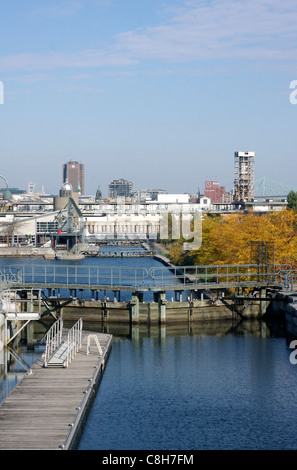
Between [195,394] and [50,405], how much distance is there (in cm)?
452

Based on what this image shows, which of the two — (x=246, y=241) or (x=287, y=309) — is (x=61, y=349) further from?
(x=246, y=241)

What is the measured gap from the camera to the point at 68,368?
2120cm

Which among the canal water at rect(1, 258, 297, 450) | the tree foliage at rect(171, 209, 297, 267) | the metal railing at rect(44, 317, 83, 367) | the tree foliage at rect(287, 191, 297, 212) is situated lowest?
the canal water at rect(1, 258, 297, 450)

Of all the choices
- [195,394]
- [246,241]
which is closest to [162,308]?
[246,241]

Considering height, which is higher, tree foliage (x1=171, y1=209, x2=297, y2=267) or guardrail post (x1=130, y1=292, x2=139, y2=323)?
tree foliage (x1=171, y1=209, x2=297, y2=267)

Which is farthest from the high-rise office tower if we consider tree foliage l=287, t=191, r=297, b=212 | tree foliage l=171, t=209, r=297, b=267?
tree foliage l=171, t=209, r=297, b=267

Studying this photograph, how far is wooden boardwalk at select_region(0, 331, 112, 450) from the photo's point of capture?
49.2 ft

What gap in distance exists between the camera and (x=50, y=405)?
57.2 feet

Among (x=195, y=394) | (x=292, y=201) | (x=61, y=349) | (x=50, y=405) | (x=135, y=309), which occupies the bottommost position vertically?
(x=195, y=394)

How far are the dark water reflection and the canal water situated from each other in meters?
0.02

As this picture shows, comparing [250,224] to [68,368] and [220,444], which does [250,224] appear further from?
[220,444]

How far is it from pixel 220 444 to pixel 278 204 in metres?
120

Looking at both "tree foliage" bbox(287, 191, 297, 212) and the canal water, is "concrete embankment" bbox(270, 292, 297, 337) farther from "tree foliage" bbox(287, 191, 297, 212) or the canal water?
"tree foliage" bbox(287, 191, 297, 212)

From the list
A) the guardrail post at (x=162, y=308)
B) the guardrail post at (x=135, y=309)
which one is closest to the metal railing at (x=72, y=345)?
the guardrail post at (x=135, y=309)
